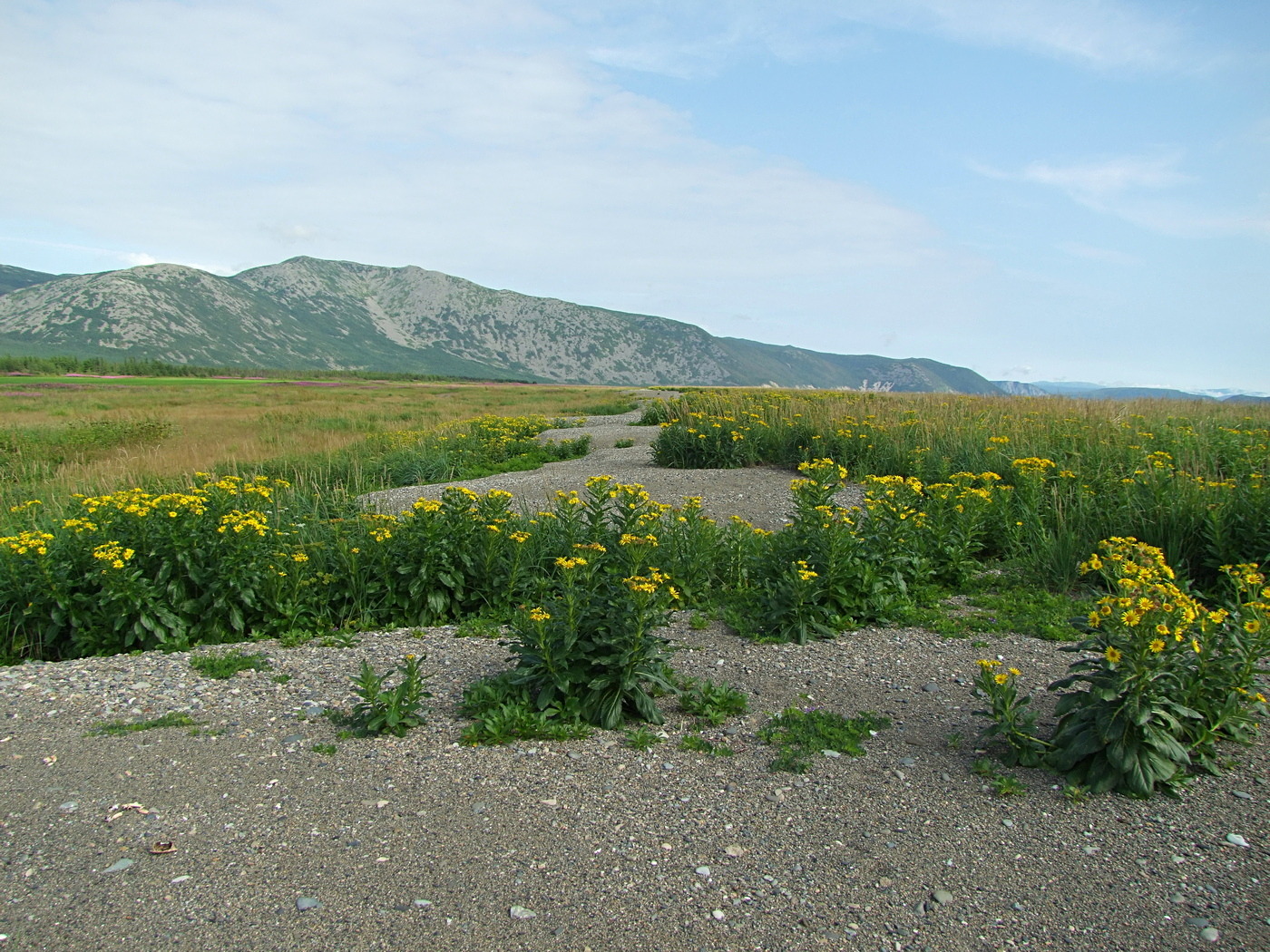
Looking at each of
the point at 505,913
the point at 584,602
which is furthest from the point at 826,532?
the point at 505,913

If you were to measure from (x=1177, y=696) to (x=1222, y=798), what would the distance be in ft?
1.50

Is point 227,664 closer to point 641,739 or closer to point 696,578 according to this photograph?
point 641,739

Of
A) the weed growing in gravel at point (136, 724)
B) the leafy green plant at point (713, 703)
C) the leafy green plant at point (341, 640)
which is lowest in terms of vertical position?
the weed growing in gravel at point (136, 724)

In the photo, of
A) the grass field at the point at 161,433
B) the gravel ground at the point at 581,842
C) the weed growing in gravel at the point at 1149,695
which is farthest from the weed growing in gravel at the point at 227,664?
the grass field at the point at 161,433

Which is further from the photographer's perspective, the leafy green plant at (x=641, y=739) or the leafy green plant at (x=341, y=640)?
the leafy green plant at (x=341, y=640)

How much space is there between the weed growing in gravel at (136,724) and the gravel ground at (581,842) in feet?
0.34

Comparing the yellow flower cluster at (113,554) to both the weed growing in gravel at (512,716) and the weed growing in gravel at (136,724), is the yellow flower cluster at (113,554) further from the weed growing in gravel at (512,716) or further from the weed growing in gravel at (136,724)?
the weed growing in gravel at (512,716)

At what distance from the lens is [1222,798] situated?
3490 millimetres

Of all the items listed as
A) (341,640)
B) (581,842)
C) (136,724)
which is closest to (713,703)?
(581,842)

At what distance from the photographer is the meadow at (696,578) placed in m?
3.68

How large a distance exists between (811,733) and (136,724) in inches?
151

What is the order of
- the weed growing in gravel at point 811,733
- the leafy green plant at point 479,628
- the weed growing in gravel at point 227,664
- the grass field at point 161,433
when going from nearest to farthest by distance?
the weed growing in gravel at point 811,733
the weed growing in gravel at point 227,664
the leafy green plant at point 479,628
the grass field at point 161,433

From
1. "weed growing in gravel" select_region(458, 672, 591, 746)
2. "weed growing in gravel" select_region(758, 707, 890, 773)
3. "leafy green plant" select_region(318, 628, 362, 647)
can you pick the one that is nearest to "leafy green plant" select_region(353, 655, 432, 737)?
"weed growing in gravel" select_region(458, 672, 591, 746)

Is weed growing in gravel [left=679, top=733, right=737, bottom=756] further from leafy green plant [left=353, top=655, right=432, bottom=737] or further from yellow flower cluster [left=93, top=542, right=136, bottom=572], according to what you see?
yellow flower cluster [left=93, top=542, right=136, bottom=572]
